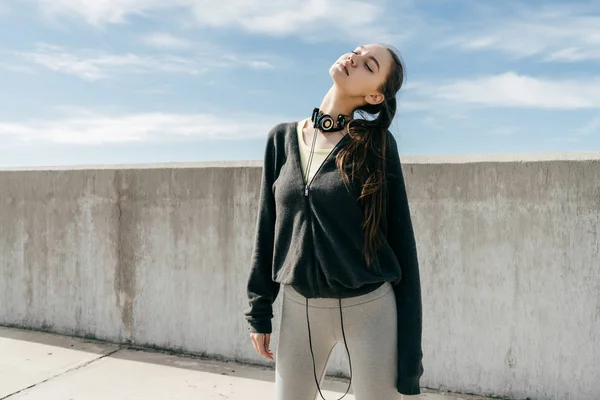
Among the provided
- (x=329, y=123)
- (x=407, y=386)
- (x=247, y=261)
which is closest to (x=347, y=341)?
(x=407, y=386)

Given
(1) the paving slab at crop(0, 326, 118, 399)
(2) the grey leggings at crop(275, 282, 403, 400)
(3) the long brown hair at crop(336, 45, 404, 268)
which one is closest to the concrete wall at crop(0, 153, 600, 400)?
(1) the paving slab at crop(0, 326, 118, 399)

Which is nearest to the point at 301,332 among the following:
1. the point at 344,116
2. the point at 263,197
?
the point at 263,197

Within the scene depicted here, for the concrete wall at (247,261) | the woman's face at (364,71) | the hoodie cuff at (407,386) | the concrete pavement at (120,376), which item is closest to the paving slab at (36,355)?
the concrete pavement at (120,376)

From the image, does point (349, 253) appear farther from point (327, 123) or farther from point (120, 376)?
point (120, 376)

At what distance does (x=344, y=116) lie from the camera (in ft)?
5.76

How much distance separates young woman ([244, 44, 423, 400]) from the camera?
159 cm

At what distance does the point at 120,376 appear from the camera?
11.6 ft

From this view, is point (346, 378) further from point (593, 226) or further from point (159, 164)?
point (159, 164)

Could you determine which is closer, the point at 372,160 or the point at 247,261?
the point at 372,160

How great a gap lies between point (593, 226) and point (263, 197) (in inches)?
82.4

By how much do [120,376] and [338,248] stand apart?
2.54 meters

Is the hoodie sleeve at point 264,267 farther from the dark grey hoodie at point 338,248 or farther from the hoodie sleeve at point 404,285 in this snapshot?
the hoodie sleeve at point 404,285

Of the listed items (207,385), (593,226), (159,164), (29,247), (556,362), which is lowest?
(207,385)

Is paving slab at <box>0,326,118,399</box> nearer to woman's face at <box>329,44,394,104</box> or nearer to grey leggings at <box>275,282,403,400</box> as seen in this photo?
grey leggings at <box>275,282,403,400</box>
